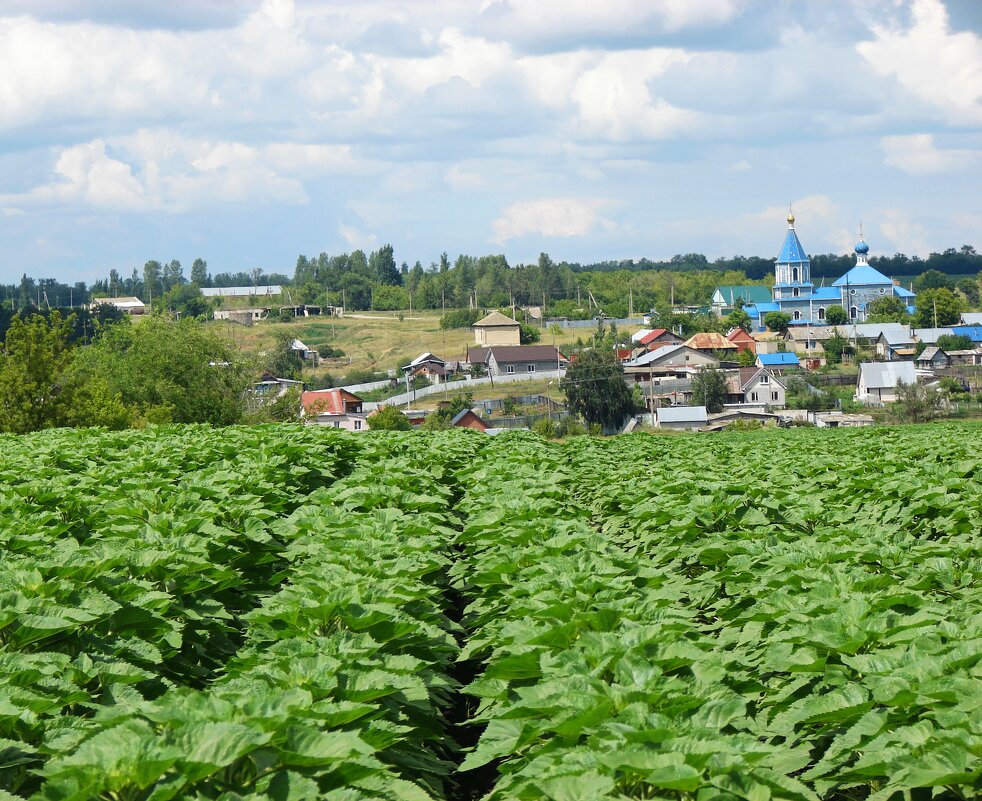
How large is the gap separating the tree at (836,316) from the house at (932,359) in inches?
1510

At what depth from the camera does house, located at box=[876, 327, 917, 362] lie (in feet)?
399

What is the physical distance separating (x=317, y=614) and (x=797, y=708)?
8.72 feet

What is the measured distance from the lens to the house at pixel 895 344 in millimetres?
121562

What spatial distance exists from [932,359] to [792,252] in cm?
5666

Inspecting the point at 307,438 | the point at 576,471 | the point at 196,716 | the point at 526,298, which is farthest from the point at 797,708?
the point at 526,298

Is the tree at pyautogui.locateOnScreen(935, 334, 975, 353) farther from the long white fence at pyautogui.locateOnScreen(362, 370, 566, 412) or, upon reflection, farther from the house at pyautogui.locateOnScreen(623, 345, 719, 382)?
the long white fence at pyautogui.locateOnScreen(362, 370, 566, 412)

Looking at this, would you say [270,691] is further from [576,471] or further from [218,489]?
[576,471]

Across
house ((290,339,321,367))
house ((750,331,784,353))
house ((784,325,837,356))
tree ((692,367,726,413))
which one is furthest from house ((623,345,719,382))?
house ((290,339,321,367))

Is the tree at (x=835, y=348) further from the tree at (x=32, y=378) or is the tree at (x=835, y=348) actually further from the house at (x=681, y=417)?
the tree at (x=32, y=378)

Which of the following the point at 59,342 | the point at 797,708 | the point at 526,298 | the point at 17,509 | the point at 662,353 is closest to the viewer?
the point at 797,708

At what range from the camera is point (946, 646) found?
5.80 metres

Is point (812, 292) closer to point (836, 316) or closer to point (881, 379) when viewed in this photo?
point (836, 316)

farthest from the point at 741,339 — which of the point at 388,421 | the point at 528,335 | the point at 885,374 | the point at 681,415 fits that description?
the point at 388,421

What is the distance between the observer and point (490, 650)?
7715 millimetres
